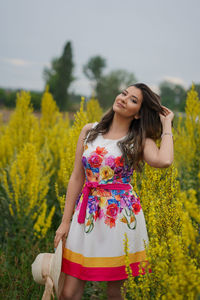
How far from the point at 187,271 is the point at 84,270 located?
706 millimetres

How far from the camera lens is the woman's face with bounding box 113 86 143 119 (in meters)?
1.83

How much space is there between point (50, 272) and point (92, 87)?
480 cm

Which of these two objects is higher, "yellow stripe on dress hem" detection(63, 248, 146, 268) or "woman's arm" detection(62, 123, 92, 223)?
"woman's arm" detection(62, 123, 92, 223)

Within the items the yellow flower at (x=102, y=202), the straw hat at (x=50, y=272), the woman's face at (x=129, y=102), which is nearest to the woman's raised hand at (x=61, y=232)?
the straw hat at (x=50, y=272)

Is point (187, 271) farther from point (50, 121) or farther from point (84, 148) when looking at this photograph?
point (50, 121)

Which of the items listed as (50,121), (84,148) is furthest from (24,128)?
(84,148)

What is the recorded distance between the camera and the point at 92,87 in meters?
5.95

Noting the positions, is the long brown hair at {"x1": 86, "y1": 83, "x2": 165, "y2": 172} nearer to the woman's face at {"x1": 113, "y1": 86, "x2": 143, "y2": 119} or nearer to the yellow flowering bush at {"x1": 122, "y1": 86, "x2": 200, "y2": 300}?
the woman's face at {"x1": 113, "y1": 86, "x2": 143, "y2": 119}

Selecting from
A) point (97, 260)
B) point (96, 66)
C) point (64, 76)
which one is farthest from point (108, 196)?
point (96, 66)

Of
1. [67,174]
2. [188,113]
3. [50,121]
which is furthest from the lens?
[50,121]

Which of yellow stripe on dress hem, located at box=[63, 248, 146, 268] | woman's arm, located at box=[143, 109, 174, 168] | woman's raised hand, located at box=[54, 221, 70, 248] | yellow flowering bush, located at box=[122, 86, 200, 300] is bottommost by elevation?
yellow stripe on dress hem, located at box=[63, 248, 146, 268]

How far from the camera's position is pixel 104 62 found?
50.2 m

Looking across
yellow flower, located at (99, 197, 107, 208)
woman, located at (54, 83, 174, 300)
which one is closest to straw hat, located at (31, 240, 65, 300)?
woman, located at (54, 83, 174, 300)

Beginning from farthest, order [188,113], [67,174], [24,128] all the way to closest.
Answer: [24,128], [188,113], [67,174]
